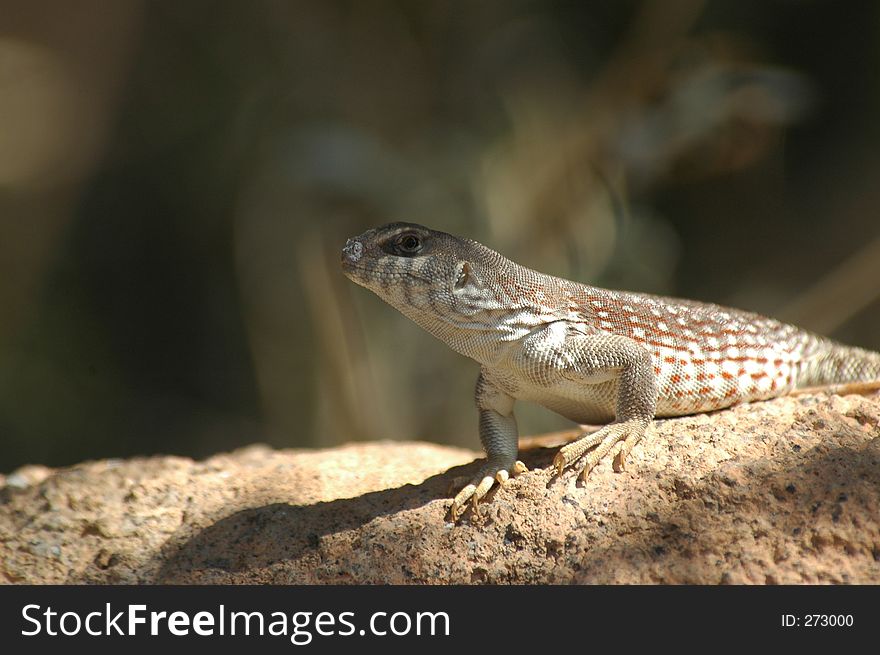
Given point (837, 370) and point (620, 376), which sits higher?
point (837, 370)

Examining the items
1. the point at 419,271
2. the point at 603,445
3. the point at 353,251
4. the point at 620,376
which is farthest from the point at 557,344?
the point at 353,251

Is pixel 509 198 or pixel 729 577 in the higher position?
pixel 509 198

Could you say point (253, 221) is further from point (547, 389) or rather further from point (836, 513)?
point (836, 513)

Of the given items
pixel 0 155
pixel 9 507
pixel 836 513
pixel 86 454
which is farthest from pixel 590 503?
pixel 0 155

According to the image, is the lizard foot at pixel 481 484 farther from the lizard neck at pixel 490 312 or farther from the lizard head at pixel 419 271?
the lizard head at pixel 419 271

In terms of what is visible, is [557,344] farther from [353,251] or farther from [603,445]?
[353,251]

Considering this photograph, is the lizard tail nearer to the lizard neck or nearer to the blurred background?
the lizard neck
